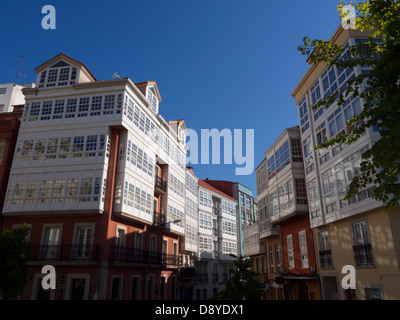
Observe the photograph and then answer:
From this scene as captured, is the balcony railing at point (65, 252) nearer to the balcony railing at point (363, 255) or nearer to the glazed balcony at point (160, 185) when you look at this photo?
the glazed balcony at point (160, 185)

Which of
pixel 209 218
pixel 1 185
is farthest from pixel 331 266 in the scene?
pixel 209 218

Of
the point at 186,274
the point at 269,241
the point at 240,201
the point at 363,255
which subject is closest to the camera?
the point at 363,255

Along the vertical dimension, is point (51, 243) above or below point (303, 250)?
above

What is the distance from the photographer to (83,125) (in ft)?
77.0

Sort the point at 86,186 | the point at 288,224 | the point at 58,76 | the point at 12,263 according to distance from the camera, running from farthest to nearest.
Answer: the point at 288,224
the point at 58,76
the point at 86,186
the point at 12,263

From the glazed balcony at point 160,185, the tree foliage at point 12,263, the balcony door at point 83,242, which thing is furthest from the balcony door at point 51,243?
the glazed balcony at point 160,185

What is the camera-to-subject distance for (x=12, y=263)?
14.0 metres

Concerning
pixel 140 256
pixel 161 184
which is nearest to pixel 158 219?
pixel 161 184

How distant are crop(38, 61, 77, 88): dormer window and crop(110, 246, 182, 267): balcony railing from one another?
44.2 feet

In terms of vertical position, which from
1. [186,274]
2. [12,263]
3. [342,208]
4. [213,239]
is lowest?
[186,274]

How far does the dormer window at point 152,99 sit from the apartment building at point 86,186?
0.80 meters

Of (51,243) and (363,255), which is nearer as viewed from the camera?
(363,255)

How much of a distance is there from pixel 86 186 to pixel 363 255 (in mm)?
17211

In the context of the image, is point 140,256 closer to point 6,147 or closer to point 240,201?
point 6,147
